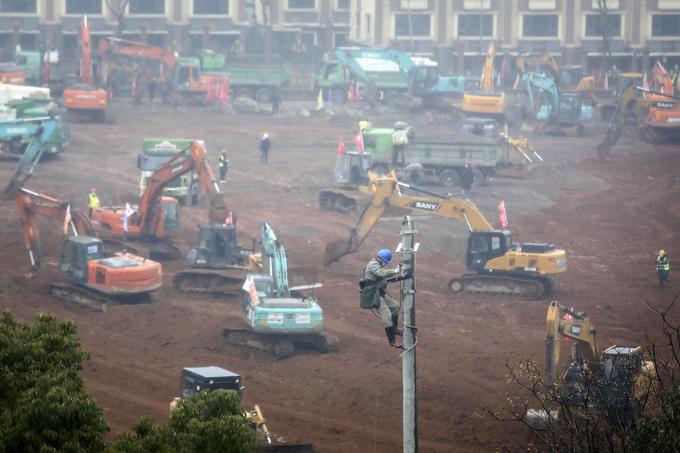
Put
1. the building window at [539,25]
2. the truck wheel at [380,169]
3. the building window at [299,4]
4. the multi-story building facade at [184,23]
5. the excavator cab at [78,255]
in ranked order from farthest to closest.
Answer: the building window at [299,4]
the building window at [539,25]
the multi-story building facade at [184,23]
the truck wheel at [380,169]
the excavator cab at [78,255]

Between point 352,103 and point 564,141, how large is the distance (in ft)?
46.8

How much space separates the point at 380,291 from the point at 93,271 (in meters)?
19.0

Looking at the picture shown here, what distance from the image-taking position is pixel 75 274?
31938 mm

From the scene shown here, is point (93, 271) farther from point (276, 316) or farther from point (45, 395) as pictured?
point (45, 395)

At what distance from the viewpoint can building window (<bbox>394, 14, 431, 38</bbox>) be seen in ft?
284

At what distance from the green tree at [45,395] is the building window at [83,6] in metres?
73.0

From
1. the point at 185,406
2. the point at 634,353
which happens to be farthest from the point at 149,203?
the point at 185,406

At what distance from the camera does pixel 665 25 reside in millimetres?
85625

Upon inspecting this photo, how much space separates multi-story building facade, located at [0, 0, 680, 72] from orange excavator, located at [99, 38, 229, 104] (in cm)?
1625

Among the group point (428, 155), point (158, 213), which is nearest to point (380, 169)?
point (428, 155)

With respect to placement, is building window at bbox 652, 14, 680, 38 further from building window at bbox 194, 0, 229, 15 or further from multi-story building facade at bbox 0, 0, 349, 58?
building window at bbox 194, 0, 229, 15

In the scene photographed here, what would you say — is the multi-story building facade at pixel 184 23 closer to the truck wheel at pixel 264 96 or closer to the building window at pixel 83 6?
the building window at pixel 83 6

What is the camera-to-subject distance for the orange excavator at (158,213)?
116 feet

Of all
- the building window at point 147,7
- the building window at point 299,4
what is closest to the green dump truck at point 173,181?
the building window at point 147,7
